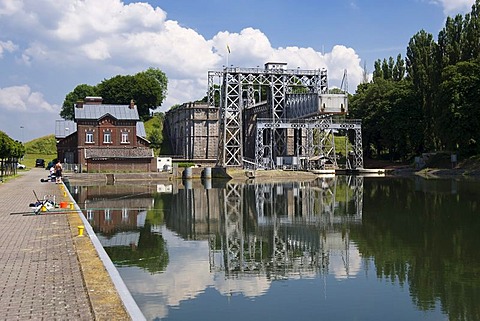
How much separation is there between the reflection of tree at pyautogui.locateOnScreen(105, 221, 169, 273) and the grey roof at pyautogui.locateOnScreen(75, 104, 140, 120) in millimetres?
51274

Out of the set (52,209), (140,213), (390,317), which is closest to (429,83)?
(140,213)

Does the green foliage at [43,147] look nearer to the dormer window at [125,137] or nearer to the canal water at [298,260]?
the dormer window at [125,137]

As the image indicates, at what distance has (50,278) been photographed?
11438mm

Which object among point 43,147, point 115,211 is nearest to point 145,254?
point 115,211

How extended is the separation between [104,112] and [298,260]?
188 ft

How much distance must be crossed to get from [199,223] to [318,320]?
590 inches

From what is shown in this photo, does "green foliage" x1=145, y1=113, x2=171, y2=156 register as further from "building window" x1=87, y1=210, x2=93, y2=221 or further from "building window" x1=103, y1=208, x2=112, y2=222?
"building window" x1=87, y1=210, x2=93, y2=221

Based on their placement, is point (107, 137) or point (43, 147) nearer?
point (107, 137)

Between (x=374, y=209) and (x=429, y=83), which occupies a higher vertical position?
(x=429, y=83)

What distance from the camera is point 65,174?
2415 inches

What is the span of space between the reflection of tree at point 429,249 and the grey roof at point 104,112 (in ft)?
148

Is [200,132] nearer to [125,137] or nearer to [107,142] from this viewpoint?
[125,137]

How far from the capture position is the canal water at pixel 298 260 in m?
11.7

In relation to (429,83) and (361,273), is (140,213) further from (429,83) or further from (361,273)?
(429,83)
